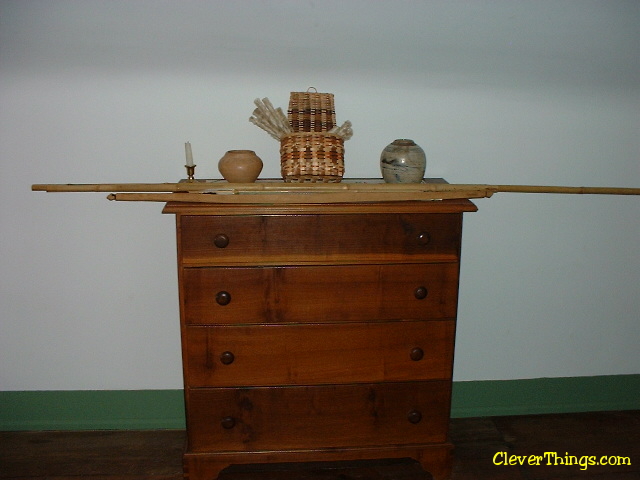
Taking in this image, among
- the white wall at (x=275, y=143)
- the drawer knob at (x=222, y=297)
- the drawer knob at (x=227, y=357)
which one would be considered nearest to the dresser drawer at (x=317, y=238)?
the drawer knob at (x=222, y=297)

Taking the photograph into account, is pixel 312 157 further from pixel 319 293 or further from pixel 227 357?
pixel 227 357

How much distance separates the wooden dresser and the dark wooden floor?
0.25m

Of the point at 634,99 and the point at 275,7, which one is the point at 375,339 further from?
the point at 634,99

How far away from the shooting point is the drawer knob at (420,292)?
1.99 m

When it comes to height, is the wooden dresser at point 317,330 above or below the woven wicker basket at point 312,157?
below

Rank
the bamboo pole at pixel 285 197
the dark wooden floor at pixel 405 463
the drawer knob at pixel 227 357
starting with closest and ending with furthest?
the bamboo pole at pixel 285 197
the drawer knob at pixel 227 357
the dark wooden floor at pixel 405 463

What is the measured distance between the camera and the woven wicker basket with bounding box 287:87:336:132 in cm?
217

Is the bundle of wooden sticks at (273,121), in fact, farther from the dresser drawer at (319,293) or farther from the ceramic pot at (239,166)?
the dresser drawer at (319,293)

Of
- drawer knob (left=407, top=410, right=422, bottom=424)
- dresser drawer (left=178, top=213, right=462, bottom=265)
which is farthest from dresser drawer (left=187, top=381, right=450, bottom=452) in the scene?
dresser drawer (left=178, top=213, right=462, bottom=265)

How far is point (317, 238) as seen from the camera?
1925 mm

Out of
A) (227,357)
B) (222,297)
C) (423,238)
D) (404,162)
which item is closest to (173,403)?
(227,357)

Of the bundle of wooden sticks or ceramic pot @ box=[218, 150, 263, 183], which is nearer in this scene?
ceramic pot @ box=[218, 150, 263, 183]

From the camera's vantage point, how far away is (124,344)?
2.58 m

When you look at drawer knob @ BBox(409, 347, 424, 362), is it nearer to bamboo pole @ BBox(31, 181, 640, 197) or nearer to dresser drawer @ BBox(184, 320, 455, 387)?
dresser drawer @ BBox(184, 320, 455, 387)
